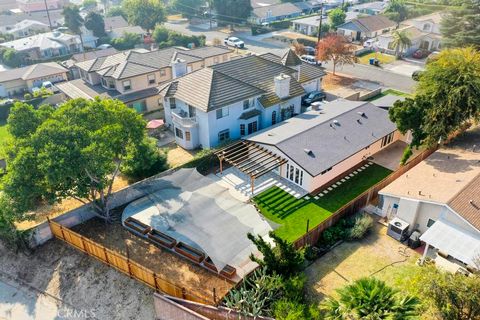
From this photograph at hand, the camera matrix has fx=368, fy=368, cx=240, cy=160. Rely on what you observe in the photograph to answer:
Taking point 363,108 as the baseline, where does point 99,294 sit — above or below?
below

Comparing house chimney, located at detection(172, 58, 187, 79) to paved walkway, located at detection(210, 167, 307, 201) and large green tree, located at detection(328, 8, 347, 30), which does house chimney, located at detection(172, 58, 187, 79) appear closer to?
paved walkway, located at detection(210, 167, 307, 201)

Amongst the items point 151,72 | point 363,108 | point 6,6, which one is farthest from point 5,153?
point 6,6

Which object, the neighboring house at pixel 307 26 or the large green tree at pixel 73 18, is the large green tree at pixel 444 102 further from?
the large green tree at pixel 73 18

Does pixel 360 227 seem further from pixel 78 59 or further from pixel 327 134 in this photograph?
pixel 78 59

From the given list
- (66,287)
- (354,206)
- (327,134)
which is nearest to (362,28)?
(327,134)

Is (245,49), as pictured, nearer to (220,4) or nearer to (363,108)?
(220,4)

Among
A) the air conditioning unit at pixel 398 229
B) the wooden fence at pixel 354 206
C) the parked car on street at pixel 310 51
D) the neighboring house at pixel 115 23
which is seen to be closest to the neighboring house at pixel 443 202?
the air conditioning unit at pixel 398 229
